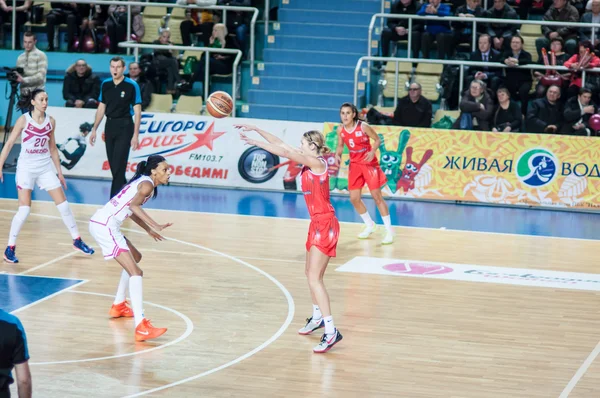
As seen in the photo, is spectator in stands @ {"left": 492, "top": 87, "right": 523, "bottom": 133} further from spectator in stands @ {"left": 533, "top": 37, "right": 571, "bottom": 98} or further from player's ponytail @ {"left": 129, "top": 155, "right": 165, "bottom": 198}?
player's ponytail @ {"left": 129, "top": 155, "right": 165, "bottom": 198}

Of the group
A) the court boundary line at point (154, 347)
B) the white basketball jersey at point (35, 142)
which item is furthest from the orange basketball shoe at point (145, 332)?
the white basketball jersey at point (35, 142)

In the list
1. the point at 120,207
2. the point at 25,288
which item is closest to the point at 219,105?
the point at 120,207

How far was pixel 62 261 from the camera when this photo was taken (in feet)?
39.6

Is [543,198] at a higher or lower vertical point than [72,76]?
lower

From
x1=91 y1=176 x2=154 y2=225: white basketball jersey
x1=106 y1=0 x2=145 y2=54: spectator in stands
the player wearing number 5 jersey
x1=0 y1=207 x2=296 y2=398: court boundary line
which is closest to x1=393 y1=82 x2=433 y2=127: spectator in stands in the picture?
the player wearing number 5 jersey

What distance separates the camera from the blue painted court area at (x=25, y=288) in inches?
400

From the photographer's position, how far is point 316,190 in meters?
8.86

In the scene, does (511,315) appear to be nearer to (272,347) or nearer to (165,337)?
(272,347)

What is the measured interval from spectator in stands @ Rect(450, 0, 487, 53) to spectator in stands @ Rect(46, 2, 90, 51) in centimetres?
828

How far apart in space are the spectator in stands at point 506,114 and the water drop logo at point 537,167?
97 cm

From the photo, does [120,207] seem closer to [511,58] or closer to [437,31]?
[511,58]

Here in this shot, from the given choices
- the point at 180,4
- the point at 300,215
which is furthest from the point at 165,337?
the point at 180,4

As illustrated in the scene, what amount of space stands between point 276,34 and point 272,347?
13.8 m

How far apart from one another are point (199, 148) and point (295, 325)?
8981 millimetres
